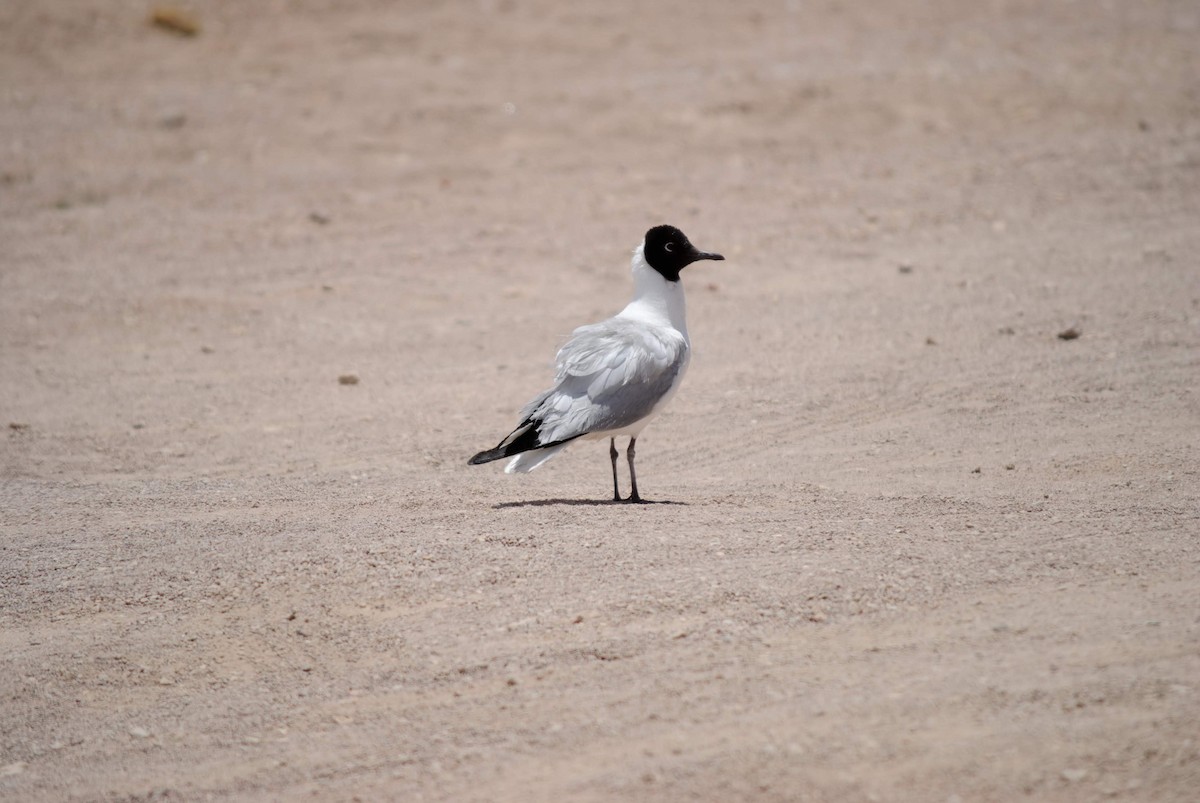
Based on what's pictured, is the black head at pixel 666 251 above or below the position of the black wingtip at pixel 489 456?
above

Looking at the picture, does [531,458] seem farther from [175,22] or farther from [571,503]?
[175,22]

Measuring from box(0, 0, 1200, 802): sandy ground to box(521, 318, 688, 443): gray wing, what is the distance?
0.45 meters

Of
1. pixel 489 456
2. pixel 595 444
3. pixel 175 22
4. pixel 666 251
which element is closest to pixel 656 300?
pixel 666 251

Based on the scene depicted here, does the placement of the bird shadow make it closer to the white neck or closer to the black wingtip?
the black wingtip

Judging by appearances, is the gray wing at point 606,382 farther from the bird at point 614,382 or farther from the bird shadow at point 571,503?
the bird shadow at point 571,503

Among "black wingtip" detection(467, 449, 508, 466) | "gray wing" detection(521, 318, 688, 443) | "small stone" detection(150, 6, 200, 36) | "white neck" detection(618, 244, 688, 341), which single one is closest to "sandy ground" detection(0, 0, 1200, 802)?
"small stone" detection(150, 6, 200, 36)

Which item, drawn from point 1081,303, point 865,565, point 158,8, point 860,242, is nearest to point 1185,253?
point 1081,303

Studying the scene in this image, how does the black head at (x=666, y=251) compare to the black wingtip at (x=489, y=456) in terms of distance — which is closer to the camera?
the black wingtip at (x=489, y=456)

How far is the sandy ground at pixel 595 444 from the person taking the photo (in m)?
4.87

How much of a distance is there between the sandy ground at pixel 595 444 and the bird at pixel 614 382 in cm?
35

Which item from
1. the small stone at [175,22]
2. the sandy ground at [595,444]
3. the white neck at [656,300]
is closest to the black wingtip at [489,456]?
the sandy ground at [595,444]

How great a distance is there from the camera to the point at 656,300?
7.57 m

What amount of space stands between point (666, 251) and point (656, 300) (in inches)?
10.8

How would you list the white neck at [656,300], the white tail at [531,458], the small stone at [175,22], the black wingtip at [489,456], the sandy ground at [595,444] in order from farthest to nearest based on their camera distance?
the small stone at [175,22] < the white neck at [656,300] < the white tail at [531,458] < the black wingtip at [489,456] < the sandy ground at [595,444]
